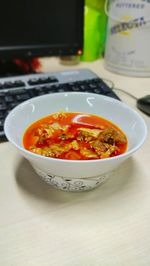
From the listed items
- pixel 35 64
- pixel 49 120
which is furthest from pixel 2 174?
pixel 35 64

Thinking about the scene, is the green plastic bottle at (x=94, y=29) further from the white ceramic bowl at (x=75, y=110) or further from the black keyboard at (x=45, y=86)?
the white ceramic bowl at (x=75, y=110)

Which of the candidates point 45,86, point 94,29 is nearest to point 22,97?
point 45,86

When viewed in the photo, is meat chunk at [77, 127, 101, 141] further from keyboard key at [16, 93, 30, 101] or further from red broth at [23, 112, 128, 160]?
keyboard key at [16, 93, 30, 101]

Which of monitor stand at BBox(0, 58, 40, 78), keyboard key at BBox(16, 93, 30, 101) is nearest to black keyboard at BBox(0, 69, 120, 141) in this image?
keyboard key at BBox(16, 93, 30, 101)

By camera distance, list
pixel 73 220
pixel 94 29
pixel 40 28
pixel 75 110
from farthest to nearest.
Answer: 1. pixel 94 29
2. pixel 40 28
3. pixel 75 110
4. pixel 73 220

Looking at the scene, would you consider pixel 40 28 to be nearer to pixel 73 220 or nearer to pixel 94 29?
pixel 94 29

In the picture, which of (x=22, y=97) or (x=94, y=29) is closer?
(x=22, y=97)

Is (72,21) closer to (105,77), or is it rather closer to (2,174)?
(105,77)
